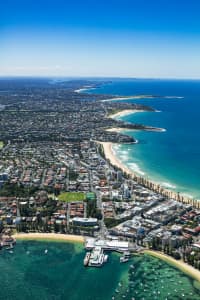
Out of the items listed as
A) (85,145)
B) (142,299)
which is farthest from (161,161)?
(142,299)

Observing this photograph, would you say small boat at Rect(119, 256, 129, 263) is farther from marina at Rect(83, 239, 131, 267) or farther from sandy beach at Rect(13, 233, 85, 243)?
sandy beach at Rect(13, 233, 85, 243)

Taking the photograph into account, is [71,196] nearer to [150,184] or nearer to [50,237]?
[50,237]

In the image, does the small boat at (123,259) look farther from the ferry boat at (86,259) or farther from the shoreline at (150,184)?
the shoreline at (150,184)

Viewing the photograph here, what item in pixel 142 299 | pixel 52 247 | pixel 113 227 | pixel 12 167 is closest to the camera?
pixel 142 299

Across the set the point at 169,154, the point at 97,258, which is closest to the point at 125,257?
the point at 97,258

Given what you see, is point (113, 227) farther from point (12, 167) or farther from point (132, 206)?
point (12, 167)

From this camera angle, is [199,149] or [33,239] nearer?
[33,239]
